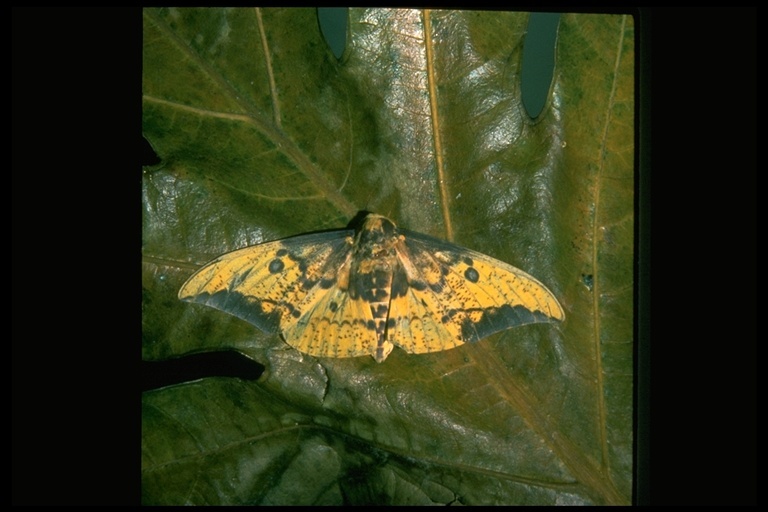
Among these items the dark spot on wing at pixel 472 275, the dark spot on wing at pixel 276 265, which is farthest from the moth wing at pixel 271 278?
the dark spot on wing at pixel 472 275

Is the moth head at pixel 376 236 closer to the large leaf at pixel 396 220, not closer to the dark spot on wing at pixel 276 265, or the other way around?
the large leaf at pixel 396 220

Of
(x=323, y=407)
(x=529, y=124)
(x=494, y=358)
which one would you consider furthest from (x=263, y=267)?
(x=529, y=124)

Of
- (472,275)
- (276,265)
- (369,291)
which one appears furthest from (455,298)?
(276,265)

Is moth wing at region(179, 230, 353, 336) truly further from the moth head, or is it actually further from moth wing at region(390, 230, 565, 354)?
moth wing at region(390, 230, 565, 354)

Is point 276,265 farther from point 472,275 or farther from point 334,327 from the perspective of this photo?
point 472,275

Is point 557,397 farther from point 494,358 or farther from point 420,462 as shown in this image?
point 420,462

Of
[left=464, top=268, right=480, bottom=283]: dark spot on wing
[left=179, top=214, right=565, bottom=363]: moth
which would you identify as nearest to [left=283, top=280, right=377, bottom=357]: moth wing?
[left=179, top=214, right=565, bottom=363]: moth
